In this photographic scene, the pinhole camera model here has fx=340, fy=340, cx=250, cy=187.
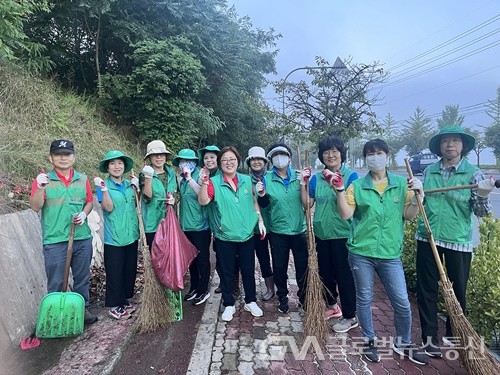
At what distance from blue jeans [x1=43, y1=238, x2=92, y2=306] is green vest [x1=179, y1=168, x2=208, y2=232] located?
1.00m

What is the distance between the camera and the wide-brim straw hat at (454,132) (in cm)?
270

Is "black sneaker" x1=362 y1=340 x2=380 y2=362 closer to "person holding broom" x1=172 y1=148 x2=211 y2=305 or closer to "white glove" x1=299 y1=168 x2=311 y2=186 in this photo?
"white glove" x1=299 y1=168 x2=311 y2=186

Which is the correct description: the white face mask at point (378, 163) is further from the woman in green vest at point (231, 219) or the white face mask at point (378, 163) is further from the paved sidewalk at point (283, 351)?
the paved sidewalk at point (283, 351)

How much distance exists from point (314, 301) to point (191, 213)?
1.61m

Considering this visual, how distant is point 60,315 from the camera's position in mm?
2945

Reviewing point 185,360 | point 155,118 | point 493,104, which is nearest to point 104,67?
point 155,118

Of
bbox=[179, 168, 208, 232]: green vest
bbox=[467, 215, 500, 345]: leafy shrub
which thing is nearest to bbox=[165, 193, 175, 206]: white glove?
bbox=[179, 168, 208, 232]: green vest

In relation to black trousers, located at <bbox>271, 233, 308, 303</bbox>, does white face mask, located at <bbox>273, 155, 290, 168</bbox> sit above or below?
above

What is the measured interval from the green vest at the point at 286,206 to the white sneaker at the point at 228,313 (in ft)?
3.02

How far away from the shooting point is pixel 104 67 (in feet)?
31.4

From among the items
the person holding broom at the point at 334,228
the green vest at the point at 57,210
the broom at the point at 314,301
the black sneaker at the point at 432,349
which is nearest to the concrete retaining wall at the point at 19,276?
the green vest at the point at 57,210

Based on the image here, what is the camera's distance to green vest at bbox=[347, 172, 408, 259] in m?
2.67

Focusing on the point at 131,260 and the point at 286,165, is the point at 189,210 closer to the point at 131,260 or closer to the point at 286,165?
the point at 131,260

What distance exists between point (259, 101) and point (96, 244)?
33.2 ft
